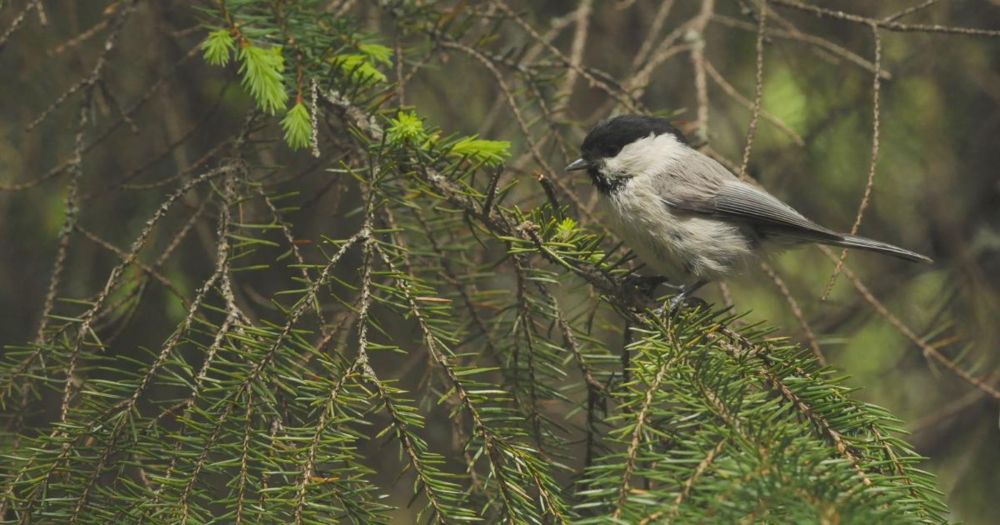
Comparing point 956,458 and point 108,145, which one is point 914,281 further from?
point 108,145

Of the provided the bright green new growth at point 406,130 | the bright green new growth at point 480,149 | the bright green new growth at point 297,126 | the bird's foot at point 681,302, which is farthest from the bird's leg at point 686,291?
the bright green new growth at point 297,126

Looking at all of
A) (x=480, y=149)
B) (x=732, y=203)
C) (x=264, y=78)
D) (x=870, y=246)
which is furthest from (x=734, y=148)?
(x=264, y=78)

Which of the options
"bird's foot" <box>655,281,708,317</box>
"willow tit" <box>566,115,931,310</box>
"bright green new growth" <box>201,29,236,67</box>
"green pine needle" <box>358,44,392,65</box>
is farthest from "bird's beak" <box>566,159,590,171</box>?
"bright green new growth" <box>201,29,236,67</box>

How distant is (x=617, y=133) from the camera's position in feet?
6.48

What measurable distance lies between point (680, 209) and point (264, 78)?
1058mm

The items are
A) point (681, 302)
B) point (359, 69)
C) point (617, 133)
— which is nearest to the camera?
point (359, 69)

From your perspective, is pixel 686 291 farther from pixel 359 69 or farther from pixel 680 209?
pixel 359 69

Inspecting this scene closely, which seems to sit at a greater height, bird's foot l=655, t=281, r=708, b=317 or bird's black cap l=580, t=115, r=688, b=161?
bird's black cap l=580, t=115, r=688, b=161

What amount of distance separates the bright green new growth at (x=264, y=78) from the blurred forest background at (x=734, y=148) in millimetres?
439

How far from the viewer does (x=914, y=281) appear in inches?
114

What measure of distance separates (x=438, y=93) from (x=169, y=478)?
1.58 meters

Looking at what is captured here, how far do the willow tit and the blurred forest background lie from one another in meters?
0.08

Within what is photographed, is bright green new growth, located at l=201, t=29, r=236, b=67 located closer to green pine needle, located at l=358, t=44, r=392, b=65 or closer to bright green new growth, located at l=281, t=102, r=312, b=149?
bright green new growth, located at l=281, t=102, r=312, b=149

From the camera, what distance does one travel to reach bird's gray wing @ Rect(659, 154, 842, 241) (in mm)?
2059
